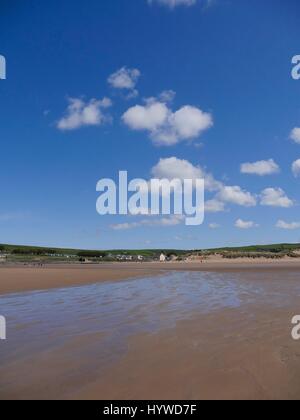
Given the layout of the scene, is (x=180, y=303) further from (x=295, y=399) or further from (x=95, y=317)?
(x=295, y=399)

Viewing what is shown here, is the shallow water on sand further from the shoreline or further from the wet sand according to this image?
the shoreline

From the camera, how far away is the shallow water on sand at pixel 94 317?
5.62 meters

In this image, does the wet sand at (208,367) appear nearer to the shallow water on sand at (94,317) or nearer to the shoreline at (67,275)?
the shallow water on sand at (94,317)

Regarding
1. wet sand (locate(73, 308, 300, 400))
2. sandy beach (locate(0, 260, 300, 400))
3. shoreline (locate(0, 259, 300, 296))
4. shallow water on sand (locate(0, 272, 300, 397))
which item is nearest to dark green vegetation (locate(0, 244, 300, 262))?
shoreline (locate(0, 259, 300, 296))

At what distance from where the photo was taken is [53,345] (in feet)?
19.3

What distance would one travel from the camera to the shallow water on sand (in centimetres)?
562

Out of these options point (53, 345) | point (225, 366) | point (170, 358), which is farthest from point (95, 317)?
point (225, 366)

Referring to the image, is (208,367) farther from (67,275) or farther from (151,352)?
(67,275)

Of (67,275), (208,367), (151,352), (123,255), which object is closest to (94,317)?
(151,352)

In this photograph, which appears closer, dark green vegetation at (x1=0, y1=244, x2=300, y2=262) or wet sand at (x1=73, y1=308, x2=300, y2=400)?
wet sand at (x1=73, y1=308, x2=300, y2=400)

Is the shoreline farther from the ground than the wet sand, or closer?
closer

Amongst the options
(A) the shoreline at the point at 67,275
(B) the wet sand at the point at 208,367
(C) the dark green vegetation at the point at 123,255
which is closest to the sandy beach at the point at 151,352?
(B) the wet sand at the point at 208,367
